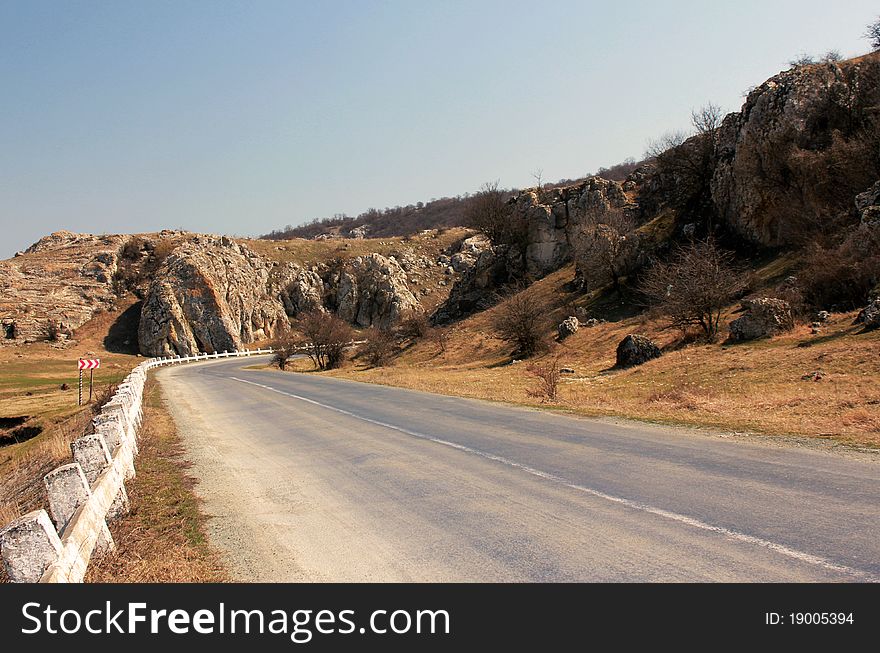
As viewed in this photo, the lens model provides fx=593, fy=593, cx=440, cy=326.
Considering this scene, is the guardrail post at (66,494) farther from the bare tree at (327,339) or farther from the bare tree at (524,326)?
the bare tree at (327,339)

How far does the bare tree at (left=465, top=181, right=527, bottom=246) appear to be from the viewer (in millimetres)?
61375

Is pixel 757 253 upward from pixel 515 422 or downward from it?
upward

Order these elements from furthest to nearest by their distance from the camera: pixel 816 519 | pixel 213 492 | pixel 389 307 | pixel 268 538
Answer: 1. pixel 389 307
2. pixel 213 492
3. pixel 268 538
4. pixel 816 519

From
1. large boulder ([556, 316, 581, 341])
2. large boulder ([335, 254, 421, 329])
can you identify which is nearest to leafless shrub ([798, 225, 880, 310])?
large boulder ([556, 316, 581, 341])

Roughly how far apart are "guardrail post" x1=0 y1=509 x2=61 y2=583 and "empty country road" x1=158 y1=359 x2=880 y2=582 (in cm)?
156

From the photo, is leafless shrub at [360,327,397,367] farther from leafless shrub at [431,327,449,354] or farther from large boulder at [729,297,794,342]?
large boulder at [729,297,794,342]

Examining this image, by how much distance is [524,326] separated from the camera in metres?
39.1

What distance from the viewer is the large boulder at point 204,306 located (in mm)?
77562

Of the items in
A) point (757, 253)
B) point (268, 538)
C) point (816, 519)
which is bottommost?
point (816, 519)
